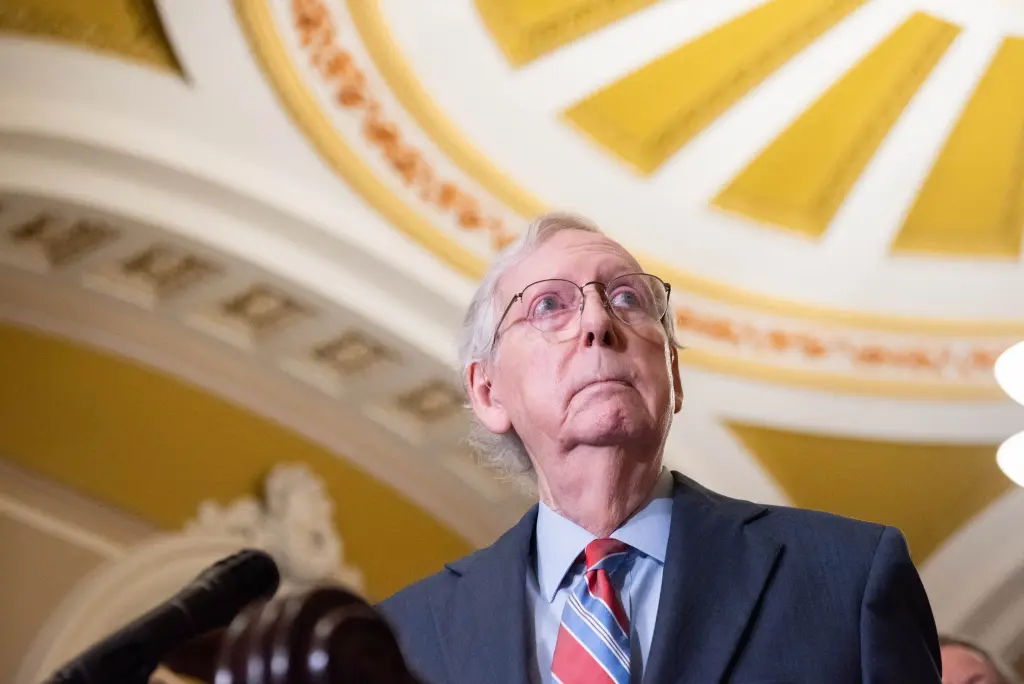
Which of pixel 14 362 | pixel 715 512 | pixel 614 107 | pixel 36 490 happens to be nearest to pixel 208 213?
pixel 14 362

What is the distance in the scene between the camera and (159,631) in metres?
0.89

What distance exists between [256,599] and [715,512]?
88 cm

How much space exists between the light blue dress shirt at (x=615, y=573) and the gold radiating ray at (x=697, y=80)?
434cm

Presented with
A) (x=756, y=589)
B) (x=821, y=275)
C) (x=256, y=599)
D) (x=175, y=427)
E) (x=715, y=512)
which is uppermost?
(x=821, y=275)

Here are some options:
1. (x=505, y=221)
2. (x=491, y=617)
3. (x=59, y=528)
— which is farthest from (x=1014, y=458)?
(x=491, y=617)

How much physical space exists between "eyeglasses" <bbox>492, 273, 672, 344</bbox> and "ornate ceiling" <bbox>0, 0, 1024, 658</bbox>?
3.23 meters

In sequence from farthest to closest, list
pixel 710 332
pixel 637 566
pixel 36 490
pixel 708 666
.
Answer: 1. pixel 710 332
2. pixel 36 490
3. pixel 637 566
4. pixel 708 666

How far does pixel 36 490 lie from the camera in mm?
4977

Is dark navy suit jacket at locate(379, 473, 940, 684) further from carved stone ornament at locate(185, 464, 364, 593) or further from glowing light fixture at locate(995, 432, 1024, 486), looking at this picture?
glowing light fixture at locate(995, 432, 1024, 486)

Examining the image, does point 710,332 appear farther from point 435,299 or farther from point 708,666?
point 708,666

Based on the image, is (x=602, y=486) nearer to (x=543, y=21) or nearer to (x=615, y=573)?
(x=615, y=573)

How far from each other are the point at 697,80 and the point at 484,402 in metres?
4.23

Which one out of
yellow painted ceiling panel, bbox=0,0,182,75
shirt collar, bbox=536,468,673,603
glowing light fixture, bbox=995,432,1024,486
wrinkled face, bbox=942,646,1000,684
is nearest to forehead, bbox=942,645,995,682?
wrinkled face, bbox=942,646,1000,684

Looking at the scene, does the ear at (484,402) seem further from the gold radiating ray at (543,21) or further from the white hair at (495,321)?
the gold radiating ray at (543,21)
